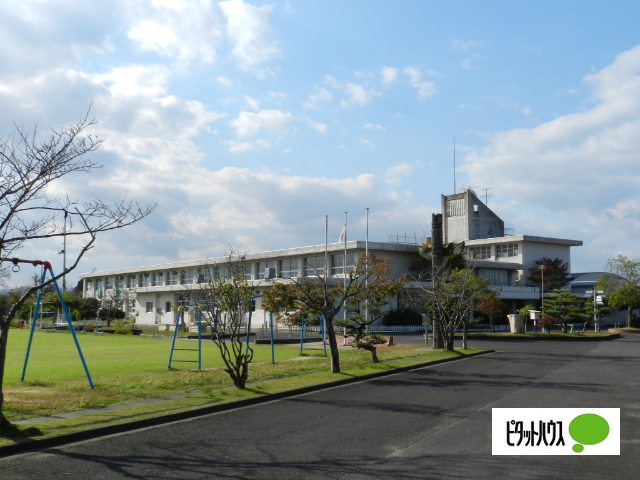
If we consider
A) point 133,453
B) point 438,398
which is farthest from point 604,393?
point 133,453

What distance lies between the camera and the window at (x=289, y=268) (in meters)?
55.2

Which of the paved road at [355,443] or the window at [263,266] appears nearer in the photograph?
the paved road at [355,443]

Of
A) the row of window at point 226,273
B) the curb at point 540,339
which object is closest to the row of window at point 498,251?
the row of window at point 226,273

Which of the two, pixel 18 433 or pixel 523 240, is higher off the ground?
pixel 523 240

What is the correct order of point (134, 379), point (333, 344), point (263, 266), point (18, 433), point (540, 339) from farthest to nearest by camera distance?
point (263, 266), point (540, 339), point (333, 344), point (134, 379), point (18, 433)

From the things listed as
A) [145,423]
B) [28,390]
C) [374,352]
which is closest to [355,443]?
[145,423]

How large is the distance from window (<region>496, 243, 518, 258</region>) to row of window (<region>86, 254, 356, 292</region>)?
61.0 feet

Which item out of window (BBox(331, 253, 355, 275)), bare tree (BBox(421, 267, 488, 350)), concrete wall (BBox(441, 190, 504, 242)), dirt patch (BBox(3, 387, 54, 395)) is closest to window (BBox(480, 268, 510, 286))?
concrete wall (BBox(441, 190, 504, 242))

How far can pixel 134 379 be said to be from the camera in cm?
1541

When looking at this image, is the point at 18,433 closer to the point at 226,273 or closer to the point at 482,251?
the point at 226,273

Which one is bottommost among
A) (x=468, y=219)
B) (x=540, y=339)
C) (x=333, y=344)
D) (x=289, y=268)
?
(x=540, y=339)

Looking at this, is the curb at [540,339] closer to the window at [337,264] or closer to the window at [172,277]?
the window at [337,264]

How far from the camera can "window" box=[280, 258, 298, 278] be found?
181 ft

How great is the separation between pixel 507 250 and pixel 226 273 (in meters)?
30.5
